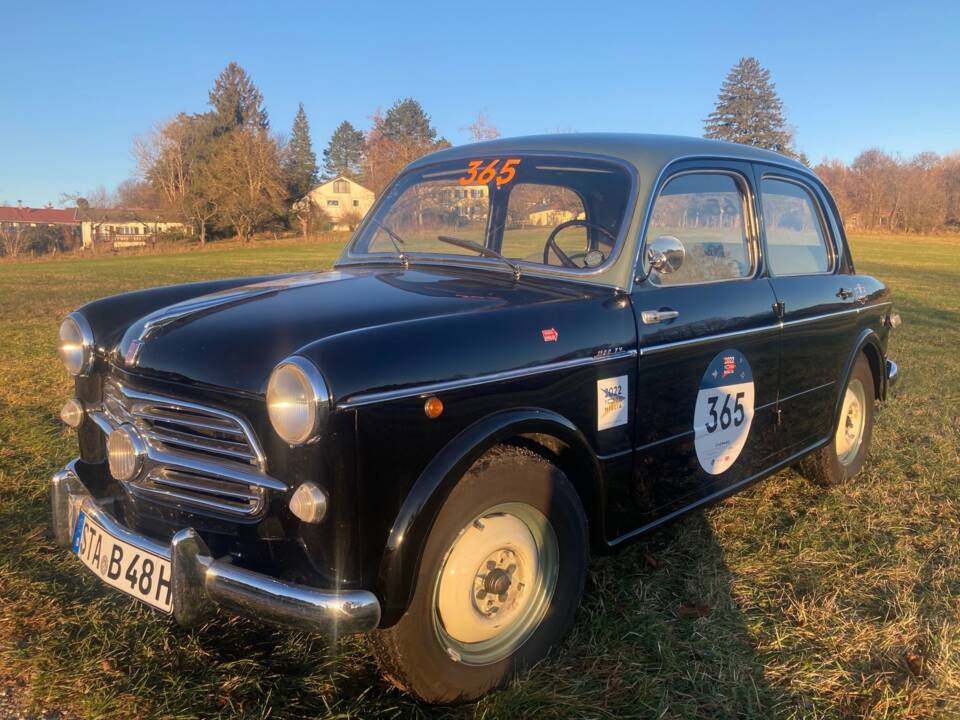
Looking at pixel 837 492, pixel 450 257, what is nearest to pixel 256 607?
pixel 450 257

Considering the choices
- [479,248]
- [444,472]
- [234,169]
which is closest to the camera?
[444,472]

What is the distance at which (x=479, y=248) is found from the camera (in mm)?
3307

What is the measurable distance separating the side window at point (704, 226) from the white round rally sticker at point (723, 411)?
0.40m

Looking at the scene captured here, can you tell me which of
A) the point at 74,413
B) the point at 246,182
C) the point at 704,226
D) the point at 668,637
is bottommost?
the point at 668,637

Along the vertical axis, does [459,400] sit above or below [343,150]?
below

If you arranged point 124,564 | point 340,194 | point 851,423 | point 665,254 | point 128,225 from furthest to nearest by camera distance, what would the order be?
point 340,194
point 128,225
point 851,423
point 665,254
point 124,564

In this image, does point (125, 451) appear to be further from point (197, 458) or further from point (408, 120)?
point (408, 120)

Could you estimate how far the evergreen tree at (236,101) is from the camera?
202 ft

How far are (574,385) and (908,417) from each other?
4709mm

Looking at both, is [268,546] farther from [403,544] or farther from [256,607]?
[403,544]

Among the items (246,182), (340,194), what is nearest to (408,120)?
(340,194)

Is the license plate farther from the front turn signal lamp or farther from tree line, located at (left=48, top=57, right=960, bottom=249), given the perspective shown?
tree line, located at (left=48, top=57, right=960, bottom=249)

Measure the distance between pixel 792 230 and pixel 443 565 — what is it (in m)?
2.85

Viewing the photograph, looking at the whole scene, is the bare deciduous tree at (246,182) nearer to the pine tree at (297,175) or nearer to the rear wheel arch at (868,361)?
the pine tree at (297,175)
